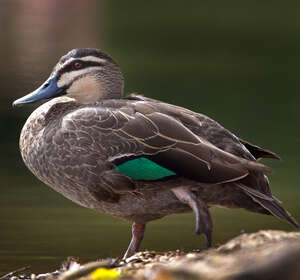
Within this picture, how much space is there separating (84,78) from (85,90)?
0.09 meters

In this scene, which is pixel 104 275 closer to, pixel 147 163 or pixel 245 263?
pixel 245 263

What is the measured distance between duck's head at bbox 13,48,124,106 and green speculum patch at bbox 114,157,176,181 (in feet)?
3.25

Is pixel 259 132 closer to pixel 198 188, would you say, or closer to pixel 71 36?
pixel 198 188

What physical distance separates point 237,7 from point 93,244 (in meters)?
32.8

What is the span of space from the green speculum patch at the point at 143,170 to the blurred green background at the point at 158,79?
169cm

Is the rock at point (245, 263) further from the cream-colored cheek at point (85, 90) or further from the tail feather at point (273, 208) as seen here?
the cream-colored cheek at point (85, 90)

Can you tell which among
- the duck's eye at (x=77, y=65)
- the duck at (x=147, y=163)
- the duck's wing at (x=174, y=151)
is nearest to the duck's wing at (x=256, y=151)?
the duck at (x=147, y=163)

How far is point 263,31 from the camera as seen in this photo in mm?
29812

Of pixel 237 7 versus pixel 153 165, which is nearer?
pixel 153 165

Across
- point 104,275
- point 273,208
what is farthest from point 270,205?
point 104,275

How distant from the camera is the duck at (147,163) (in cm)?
646

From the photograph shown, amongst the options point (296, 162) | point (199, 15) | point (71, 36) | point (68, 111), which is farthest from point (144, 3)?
point (68, 111)

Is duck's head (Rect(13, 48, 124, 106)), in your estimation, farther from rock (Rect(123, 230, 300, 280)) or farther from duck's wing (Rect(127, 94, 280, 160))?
rock (Rect(123, 230, 300, 280))

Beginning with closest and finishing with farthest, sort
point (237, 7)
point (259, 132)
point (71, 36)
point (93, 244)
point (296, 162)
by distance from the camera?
point (93, 244) < point (296, 162) < point (259, 132) < point (71, 36) < point (237, 7)
